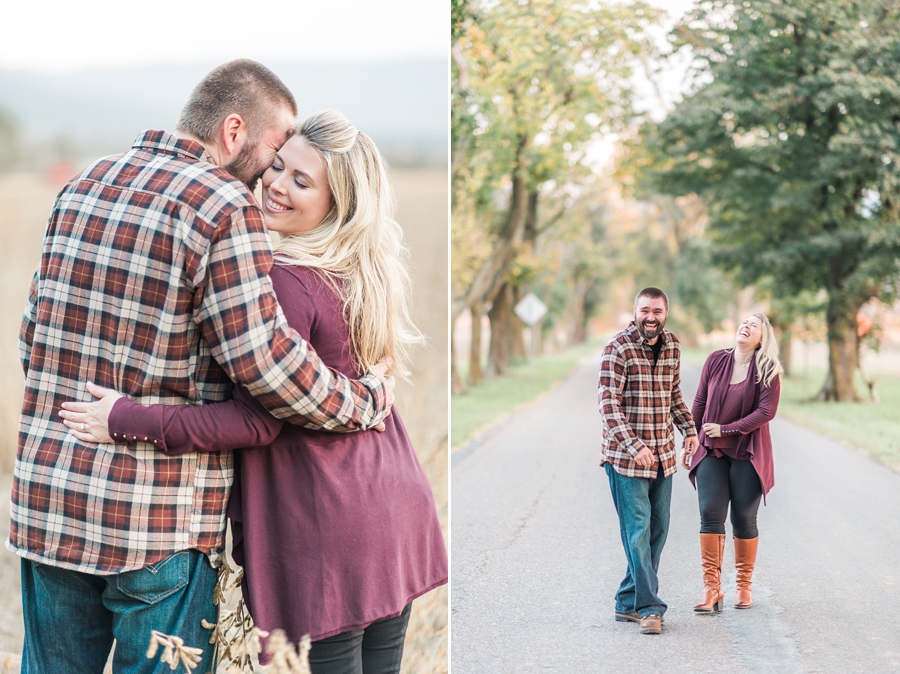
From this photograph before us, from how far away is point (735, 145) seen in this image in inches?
141

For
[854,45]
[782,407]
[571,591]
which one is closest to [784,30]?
[854,45]

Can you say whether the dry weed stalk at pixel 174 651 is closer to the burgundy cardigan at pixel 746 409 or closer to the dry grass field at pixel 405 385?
the dry grass field at pixel 405 385

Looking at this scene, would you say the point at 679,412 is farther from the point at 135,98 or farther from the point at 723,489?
the point at 135,98

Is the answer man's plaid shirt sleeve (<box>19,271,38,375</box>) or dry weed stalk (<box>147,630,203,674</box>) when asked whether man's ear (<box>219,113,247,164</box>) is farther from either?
dry weed stalk (<box>147,630,203,674</box>)

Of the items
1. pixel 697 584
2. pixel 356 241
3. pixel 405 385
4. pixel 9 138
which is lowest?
pixel 697 584

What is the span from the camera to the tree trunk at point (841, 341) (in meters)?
3.44

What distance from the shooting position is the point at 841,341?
3.51 meters

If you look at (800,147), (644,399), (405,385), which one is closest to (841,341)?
(800,147)

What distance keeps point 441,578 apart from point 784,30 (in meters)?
2.51

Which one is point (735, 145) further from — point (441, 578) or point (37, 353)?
point (37, 353)

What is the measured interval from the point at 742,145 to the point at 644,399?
1.33 m

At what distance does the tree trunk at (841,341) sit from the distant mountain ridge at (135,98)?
5.97 feet

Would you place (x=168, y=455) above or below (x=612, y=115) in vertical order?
below

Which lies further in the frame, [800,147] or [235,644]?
[800,147]
